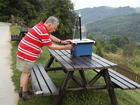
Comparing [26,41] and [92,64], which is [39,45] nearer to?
[26,41]

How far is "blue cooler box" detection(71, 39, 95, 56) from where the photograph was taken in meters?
3.74

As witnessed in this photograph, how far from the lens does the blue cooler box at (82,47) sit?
12.3ft

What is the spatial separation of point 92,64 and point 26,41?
1.18 metres

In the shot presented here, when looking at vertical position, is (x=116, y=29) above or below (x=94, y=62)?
below

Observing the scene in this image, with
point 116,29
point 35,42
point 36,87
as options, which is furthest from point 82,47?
point 116,29

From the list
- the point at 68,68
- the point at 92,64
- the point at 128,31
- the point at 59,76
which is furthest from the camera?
the point at 128,31

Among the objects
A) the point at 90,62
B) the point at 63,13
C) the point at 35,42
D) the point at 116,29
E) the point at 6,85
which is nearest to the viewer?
the point at 35,42

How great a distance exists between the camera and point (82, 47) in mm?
3824

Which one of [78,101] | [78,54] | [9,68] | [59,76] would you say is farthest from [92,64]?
[9,68]

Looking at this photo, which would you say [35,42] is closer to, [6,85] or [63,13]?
[6,85]

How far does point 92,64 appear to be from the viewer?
3.59m

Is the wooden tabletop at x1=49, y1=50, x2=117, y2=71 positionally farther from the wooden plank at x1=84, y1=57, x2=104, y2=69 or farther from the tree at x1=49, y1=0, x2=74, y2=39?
the tree at x1=49, y1=0, x2=74, y2=39

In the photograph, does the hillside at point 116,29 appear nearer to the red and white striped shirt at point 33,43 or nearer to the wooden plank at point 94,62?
the wooden plank at point 94,62

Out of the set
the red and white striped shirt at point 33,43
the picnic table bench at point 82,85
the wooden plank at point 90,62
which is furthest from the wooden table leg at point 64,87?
the red and white striped shirt at point 33,43
